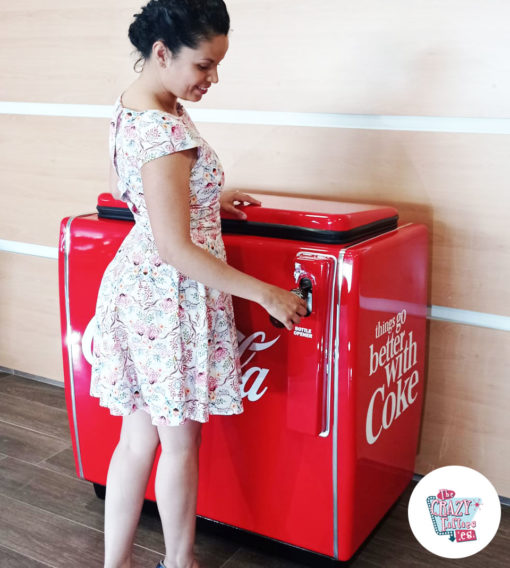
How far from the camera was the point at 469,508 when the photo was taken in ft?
6.04

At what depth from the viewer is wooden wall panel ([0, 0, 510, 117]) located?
1.81 m

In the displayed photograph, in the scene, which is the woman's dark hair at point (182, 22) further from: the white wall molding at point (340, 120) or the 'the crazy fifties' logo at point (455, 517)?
the 'the crazy fifties' logo at point (455, 517)

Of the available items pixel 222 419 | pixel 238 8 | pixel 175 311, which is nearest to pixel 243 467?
pixel 222 419

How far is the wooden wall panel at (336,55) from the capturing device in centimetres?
181

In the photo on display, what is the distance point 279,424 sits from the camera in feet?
5.53

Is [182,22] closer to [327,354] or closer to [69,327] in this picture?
[327,354]

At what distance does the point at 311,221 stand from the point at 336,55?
65 cm

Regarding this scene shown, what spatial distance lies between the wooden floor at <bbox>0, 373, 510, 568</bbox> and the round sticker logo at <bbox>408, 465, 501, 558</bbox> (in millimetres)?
29

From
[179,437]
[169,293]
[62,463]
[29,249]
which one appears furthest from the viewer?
[29,249]

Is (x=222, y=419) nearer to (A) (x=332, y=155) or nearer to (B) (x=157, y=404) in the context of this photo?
(B) (x=157, y=404)

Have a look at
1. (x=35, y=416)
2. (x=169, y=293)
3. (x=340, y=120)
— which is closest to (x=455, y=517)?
(x=169, y=293)

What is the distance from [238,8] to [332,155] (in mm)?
535

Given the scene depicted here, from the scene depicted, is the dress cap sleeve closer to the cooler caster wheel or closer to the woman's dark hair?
the woman's dark hair

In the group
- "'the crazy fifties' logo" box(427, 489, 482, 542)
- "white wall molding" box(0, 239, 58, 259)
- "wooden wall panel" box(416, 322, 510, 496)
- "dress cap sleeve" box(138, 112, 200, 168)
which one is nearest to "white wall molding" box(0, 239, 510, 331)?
"wooden wall panel" box(416, 322, 510, 496)
